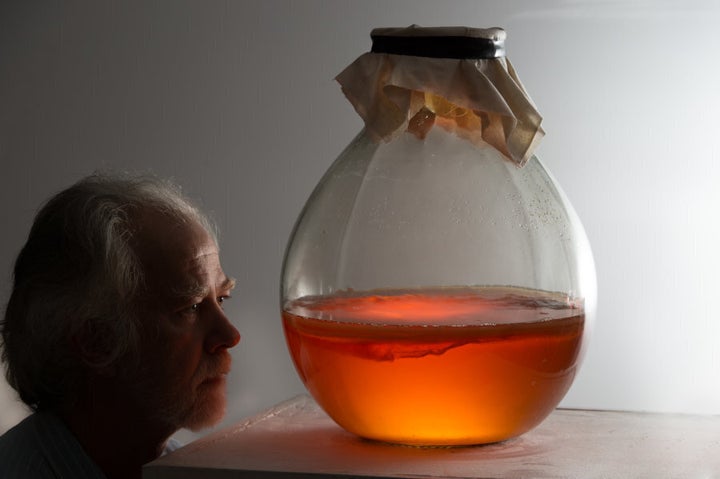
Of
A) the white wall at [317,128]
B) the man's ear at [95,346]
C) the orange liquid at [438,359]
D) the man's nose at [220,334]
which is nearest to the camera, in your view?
the orange liquid at [438,359]

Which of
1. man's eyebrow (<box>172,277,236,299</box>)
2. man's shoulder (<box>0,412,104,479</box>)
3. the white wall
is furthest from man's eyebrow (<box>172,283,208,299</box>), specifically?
the white wall

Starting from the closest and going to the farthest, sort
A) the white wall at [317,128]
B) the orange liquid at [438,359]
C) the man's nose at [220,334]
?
the orange liquid at [438,359], the man's nose at [220,334], the white wall at [317,128]

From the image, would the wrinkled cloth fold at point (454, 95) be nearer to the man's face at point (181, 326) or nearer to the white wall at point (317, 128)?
the man's face at point (181, 326)

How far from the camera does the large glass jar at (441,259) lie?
0.58 m

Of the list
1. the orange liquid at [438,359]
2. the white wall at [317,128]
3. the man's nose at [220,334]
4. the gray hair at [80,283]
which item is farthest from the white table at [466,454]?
the white wall at [317,128]

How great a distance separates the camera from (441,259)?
601 millimetres

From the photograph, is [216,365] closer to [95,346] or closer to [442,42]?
[95,346]

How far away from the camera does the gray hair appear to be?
0.97 meters

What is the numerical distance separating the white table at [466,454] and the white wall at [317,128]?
79cm

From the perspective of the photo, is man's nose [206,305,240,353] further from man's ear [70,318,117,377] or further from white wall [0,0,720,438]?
white wall [0,0,720,438]

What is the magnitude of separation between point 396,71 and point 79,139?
1198 mm

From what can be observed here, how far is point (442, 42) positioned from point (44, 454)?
→ 606 millimetres

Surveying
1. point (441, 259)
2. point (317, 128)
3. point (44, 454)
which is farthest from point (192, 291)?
point (317, 128)

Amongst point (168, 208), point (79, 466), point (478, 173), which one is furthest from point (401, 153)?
point (79, 466)
